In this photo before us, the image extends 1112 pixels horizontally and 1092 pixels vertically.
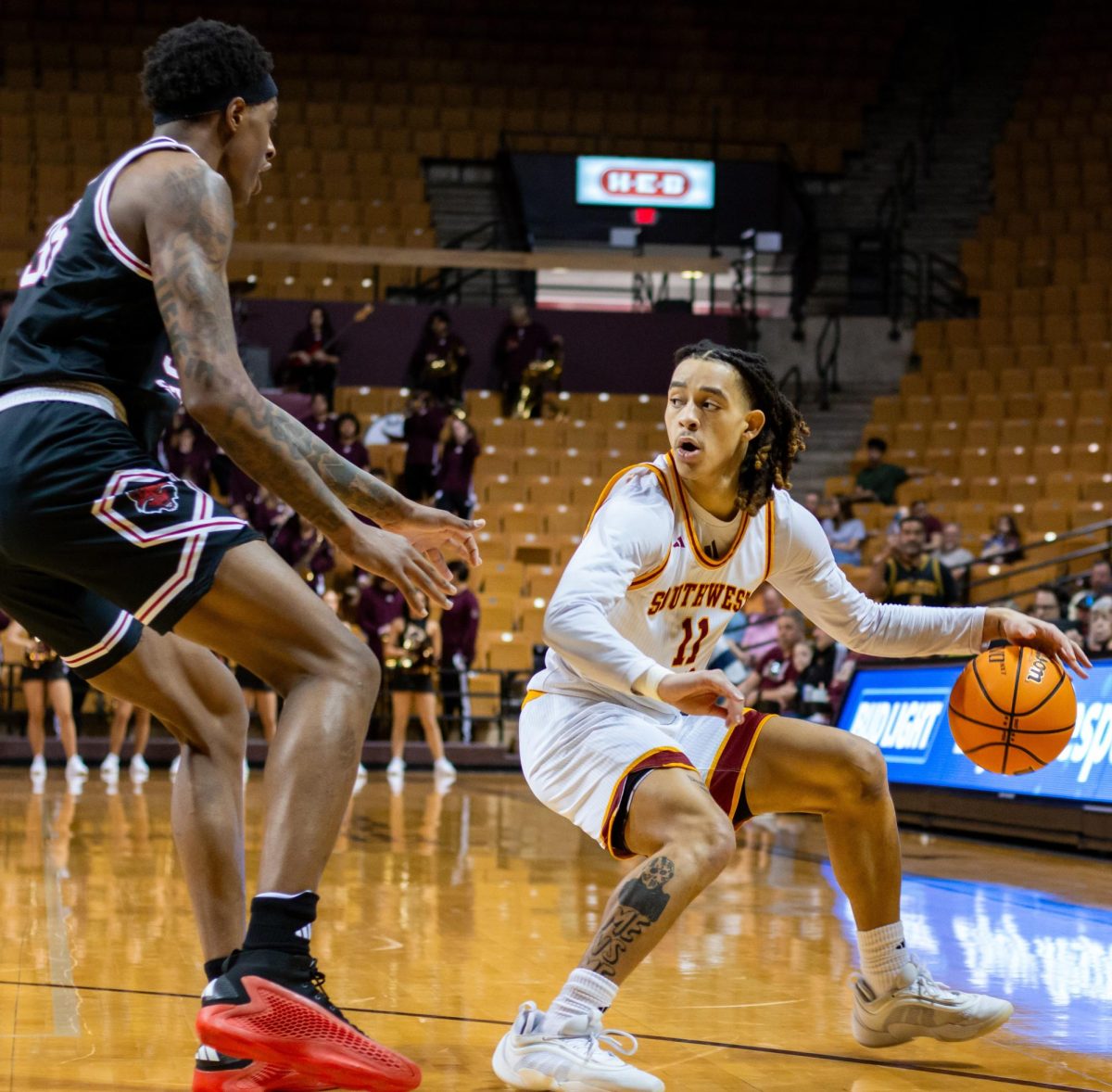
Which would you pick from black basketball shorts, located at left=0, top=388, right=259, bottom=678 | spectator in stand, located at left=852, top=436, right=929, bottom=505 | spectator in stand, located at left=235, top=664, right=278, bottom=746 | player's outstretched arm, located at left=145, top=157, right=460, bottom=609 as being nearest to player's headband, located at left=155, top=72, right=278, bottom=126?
player's outstretched arm, located at left=145, top=157, right=460, bottom=609

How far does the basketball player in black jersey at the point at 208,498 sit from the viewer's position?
271 centimetres

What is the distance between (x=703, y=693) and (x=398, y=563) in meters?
0.66

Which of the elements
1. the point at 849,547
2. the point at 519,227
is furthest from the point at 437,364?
the point at 849,547

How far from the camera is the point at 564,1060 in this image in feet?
9.76

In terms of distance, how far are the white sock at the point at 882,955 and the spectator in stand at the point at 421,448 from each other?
37.8 feet

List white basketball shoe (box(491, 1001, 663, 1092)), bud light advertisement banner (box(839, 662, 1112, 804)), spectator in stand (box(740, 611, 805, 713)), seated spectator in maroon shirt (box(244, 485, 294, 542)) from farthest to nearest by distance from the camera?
seated spectator in maroon shirt (box(244, 485, 294, 542)), spectator in stand (box(740, 611, 805, 713)), bud light advertisement banner (box(839, 662, 1112, 804)), white basketball shoe (box(491, 1001, 663, 1092))

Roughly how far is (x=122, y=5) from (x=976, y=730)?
20.2 meters

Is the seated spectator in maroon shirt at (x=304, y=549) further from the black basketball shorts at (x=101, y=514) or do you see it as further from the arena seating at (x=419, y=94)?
the black basketball shorts at (x=101, y=514)

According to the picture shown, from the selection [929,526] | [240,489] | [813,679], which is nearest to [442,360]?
[240,489]

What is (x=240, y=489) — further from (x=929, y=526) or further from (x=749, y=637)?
(x=929, y=526)

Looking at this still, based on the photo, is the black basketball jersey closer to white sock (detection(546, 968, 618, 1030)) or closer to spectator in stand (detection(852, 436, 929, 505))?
white sock (detection(546, 968, 618, 1030))

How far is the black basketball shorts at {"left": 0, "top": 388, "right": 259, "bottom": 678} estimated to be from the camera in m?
2.76

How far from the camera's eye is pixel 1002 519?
13445 mm

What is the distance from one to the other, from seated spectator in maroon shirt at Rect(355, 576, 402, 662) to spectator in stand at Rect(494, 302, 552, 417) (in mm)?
5103
